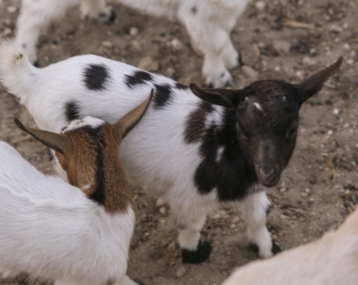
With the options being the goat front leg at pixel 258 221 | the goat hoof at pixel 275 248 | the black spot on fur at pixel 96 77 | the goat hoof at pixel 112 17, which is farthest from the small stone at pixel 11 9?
the goat hoof at pixel 275 248

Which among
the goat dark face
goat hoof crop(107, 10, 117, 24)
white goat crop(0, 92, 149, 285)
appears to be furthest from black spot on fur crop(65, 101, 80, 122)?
goat hoof crop(107, 10, 117, 24)

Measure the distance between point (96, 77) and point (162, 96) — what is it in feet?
1.55

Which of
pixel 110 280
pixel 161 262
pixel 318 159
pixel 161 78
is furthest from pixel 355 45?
pixel 110 280

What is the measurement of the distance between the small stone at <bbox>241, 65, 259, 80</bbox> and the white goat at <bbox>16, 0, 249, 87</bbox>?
0.10m

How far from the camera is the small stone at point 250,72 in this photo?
6039mm

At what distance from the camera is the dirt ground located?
483cm

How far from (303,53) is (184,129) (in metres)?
2.50

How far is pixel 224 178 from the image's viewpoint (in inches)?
165

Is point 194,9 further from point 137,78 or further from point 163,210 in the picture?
point 163,210

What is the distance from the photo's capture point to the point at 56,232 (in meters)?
3.56

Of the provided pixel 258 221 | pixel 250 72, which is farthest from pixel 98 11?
pixel 258 221

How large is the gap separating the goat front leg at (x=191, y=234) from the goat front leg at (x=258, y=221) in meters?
0.33

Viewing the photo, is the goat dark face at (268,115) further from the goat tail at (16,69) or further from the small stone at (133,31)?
the small stone at (133,31)

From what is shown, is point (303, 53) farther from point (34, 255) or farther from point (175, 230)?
point (34, 255)
